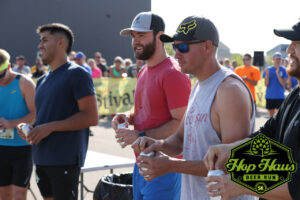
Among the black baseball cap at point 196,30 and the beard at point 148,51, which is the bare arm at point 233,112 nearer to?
the black baseball cap at point 196,30

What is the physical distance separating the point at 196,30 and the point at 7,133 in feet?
8.92

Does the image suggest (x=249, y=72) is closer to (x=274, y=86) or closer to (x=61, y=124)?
(x=274, y=86)

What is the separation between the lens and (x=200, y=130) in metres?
2.47

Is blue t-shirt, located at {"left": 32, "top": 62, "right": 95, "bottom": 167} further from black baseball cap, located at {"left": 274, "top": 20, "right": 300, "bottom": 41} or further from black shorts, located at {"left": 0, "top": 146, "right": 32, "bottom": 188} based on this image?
black baseball cap, located at {"left": 274, "top": 20, "right": 300, "bottom": 41}

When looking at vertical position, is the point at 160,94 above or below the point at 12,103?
above

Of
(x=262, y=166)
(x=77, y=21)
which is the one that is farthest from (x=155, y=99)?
(x=77, y=21)

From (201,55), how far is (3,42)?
26.1 meters

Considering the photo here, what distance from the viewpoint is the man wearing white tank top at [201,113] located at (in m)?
2.28

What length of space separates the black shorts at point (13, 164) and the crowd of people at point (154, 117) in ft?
0.03

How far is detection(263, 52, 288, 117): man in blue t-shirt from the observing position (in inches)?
436

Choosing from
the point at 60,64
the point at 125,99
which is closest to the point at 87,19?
the point at 125,99

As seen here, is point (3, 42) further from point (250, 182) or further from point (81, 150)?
point (250, 182)

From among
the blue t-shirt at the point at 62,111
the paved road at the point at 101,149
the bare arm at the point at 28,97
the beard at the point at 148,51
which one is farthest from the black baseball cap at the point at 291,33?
the paved road at the point at 101,149

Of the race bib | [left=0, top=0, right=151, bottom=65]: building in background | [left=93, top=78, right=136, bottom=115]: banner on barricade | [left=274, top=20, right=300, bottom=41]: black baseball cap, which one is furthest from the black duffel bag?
[left=0, top=0, right=151, bottom=65]: building in background
